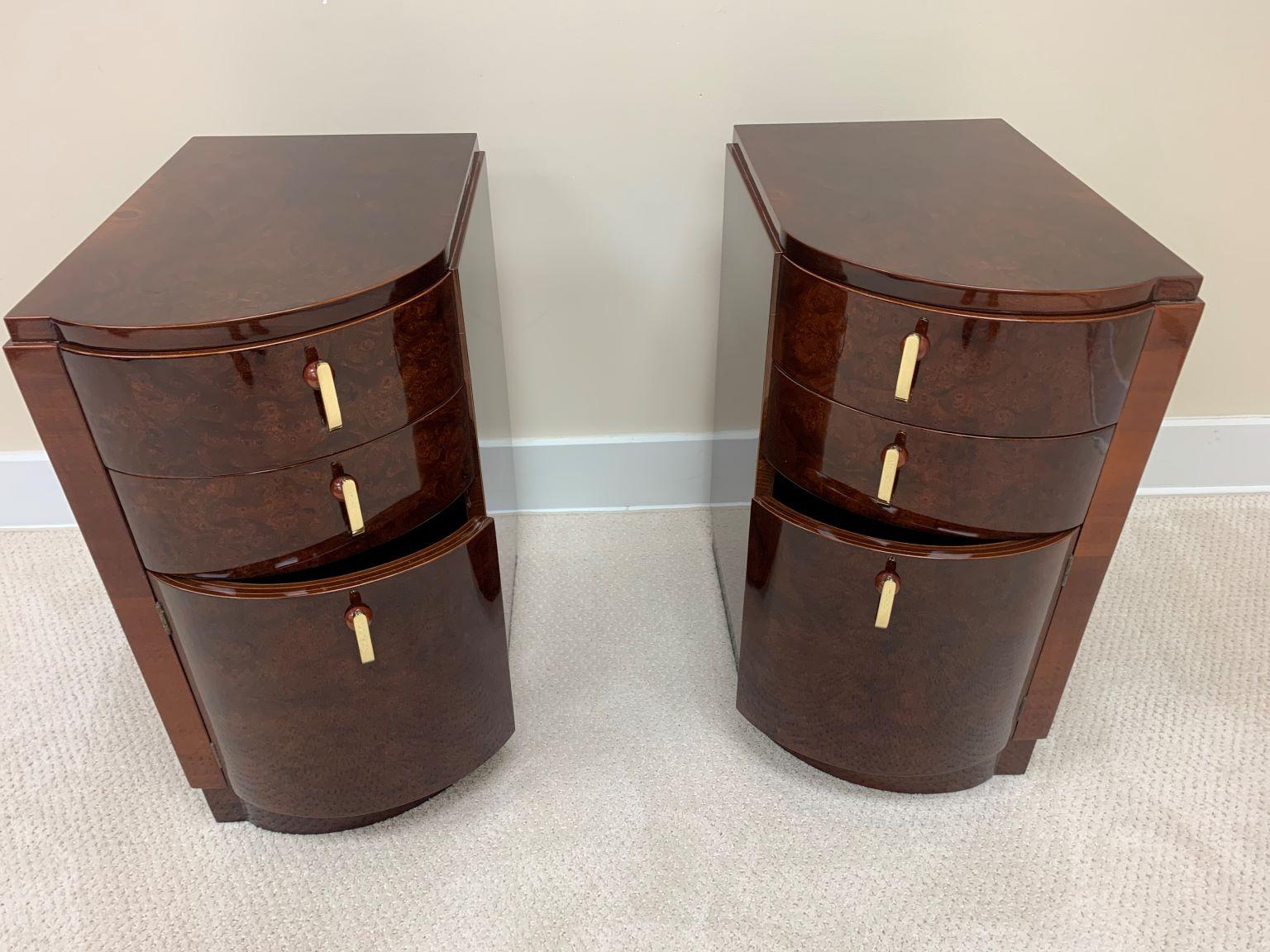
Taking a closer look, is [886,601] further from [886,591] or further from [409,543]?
[409,543]

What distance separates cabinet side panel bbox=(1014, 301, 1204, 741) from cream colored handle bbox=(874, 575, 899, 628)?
18 centimetres

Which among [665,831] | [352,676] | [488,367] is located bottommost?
[665,831]

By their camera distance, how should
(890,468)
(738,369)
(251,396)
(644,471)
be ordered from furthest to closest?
1. (644,471)
2. (738,369)
3. (890,468)
4. (251,396)

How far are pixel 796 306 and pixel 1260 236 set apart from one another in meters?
0.87

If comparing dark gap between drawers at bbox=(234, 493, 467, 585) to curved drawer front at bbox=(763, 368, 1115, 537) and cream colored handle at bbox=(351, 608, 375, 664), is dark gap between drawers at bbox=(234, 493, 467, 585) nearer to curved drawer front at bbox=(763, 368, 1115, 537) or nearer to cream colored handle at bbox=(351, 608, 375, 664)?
cream colored handle at bbox=(351, 608, 375, 664)

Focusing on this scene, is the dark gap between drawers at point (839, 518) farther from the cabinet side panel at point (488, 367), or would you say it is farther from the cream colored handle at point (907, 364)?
the cabinet side panel at point (488, 367)

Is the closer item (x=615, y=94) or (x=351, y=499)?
(x=351, y=499)

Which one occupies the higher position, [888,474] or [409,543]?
[888,474]

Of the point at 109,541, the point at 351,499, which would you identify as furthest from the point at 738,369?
the point at 109,541

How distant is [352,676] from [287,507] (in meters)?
0.18

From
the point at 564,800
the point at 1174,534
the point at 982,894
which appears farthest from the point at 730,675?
the point at 1174,534

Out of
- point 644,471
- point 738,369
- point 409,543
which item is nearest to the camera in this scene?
point 409,543

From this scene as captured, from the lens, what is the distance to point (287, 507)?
0.78 meters

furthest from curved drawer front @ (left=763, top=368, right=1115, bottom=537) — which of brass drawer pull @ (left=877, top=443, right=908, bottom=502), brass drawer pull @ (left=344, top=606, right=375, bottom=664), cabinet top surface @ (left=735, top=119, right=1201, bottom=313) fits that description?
brass drawer pull @ (left=344, top=606, right=375, bottom=664)
